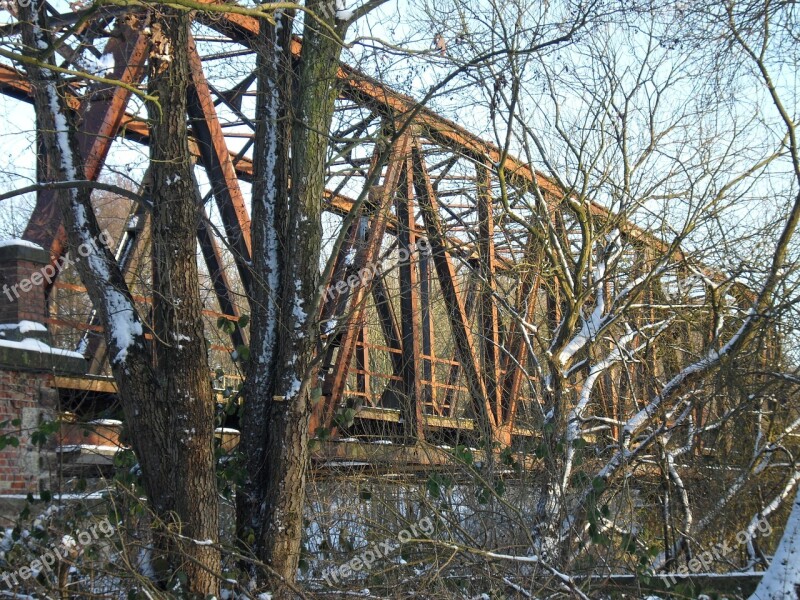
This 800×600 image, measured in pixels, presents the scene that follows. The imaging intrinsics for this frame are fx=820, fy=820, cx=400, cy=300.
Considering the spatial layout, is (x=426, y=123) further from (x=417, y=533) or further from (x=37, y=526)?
(x=37, y=526)

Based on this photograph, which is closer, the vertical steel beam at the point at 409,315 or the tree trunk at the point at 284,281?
the tree trunk at the point at 284,281

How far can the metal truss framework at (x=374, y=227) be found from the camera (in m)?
6.97

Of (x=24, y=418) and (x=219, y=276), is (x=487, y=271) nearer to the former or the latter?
(x=219, y=276)

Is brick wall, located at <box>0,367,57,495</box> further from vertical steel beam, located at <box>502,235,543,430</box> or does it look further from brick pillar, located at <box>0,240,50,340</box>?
vertical steel beam, located at <box>502,235,543,430</box>

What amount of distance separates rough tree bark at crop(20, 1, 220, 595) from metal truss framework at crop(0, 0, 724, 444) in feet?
1.43

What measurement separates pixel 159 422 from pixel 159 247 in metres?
1.17

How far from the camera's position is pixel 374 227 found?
8.63 meters

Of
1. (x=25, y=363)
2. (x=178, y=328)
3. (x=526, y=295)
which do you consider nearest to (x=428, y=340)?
(x=526, y=295)

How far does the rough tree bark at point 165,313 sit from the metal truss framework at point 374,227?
0.44m

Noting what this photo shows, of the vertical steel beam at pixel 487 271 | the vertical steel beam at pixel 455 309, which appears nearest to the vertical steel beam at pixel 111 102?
the vertical steel beam at pixel 455 309

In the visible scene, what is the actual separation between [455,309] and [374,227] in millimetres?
2136

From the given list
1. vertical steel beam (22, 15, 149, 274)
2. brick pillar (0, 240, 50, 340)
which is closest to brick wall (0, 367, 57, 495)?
brick pillar (0, 240, 50, 340)

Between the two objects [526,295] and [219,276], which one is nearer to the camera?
[219,276]

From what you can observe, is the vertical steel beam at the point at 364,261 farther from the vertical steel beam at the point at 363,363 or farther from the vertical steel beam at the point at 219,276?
the vertical steel beam at the point at 219,276
